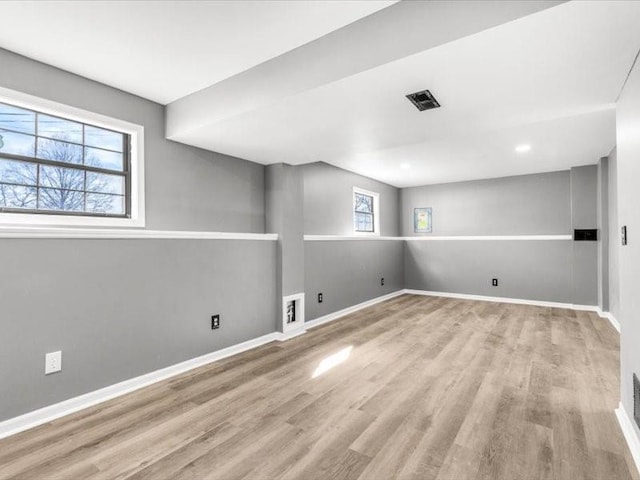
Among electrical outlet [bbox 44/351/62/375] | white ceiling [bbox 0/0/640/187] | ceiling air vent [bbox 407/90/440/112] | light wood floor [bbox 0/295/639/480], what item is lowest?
light wood floor [bbox 0/295/639/480]

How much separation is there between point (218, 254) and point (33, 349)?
1501 mm

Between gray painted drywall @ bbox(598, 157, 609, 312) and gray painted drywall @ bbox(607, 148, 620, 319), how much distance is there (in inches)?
4.6

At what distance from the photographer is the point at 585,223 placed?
5141 mm

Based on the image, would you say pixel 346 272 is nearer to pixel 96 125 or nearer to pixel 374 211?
pixel 374 211

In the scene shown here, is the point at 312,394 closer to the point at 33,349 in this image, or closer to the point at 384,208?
the point at 33,349

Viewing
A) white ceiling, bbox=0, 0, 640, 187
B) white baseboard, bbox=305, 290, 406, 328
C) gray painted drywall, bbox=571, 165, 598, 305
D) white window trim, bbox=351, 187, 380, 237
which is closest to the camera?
white ceiling, bbox=0, 0, 640, 187

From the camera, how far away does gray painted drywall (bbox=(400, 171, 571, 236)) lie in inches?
223

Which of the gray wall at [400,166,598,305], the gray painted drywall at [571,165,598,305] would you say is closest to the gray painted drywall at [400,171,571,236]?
the gray wall at [400,166,598,305]

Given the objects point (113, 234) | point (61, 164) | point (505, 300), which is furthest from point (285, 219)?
point (505, 300)

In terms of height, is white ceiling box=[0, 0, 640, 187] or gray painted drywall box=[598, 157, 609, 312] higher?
white ceiling box=[0, 0, 640, 187]

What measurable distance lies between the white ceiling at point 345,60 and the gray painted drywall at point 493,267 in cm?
312

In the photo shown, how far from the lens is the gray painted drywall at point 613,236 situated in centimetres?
412

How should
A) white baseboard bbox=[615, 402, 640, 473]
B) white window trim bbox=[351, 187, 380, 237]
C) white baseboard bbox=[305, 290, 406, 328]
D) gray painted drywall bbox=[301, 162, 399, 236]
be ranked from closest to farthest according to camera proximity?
white baseboard bbox=[615, 402, 640, 473] → white baseboard bbox=[305, 290, 406, 328] → gray painted drywall bbox=[301, 162, 399, 236] → white window trim bbox=[351, 187, 380, 237]

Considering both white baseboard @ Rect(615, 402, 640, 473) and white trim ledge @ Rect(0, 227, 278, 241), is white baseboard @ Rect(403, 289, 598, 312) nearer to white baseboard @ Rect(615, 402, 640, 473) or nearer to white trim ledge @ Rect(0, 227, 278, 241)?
white baseboard @ Rect(615, 402, 640, 473)
